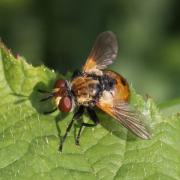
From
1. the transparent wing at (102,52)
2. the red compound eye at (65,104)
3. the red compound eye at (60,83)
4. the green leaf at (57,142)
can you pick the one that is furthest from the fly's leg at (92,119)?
the transparent wing at (102,52)

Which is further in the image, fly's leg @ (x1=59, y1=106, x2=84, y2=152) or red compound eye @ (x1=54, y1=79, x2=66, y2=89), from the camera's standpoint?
red compound eye @ (x1=54, y1=79, x2=66, y2=89)

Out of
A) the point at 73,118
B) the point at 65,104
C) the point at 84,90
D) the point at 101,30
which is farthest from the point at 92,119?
the point at 101,30

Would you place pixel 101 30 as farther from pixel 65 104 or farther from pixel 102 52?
pixel 65 104

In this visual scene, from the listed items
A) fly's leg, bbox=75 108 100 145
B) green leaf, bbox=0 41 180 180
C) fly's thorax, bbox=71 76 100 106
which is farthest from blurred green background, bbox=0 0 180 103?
green leaf, bbox=0 41 180 180

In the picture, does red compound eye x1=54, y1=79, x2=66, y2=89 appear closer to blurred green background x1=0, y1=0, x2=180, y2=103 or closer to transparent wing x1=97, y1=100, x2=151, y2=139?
transparent wing x1=97, y1=100, x2=151, y2=139

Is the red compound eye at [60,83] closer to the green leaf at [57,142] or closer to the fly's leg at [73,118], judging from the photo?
the green leaf at [57,142]

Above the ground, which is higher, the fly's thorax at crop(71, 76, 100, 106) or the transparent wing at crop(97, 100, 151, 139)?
the fly's thorax at crop(71, 76, 100, 106)
